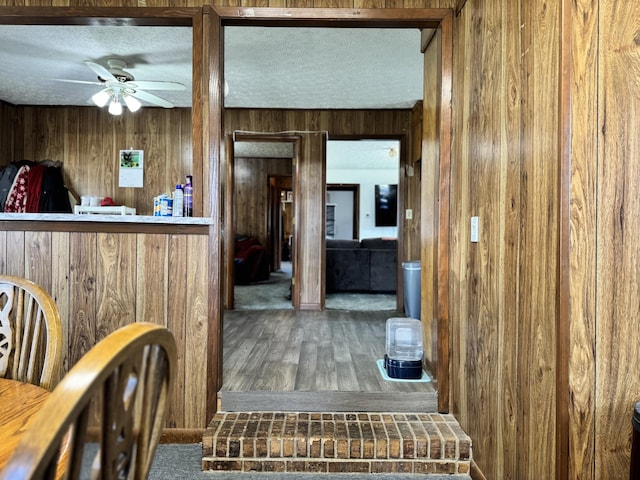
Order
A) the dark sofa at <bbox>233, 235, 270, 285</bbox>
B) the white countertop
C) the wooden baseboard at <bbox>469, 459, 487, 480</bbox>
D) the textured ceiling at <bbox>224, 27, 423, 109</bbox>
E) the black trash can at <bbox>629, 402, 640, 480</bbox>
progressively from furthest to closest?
the dark sofa at <bbox>233, 235, 270, 285</bbox> → the textured ceiling at <bbox>224, 27, 423, 109</bbox> → the white countertop → the wooden baseboard at <bbox>469, 459, 487, 480</bbox> → the black trash can at <bbox>629, 402, 640, 480</bbox>

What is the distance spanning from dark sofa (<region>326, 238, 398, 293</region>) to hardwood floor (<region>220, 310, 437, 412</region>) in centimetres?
204

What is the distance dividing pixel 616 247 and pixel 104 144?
5486 mm

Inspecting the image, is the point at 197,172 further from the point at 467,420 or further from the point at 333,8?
the point at 467,420

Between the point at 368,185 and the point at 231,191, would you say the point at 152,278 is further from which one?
the point at 368,185

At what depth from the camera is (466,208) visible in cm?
203

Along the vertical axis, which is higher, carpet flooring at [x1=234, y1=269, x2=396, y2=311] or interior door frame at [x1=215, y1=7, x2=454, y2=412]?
interior door frame at [x1=215, y1=7, x2=454, y2=412]

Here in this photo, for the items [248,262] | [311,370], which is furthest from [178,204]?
[248,262]

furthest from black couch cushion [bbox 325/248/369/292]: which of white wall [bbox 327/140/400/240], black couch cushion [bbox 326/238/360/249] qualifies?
white wall [bbox 327/140/400/240]

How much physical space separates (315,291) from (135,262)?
2.92 meters

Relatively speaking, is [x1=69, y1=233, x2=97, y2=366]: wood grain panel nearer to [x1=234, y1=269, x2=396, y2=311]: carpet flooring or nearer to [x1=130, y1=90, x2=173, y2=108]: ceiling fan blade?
[x1=130, y1=90, x2=173, y2=108]: ceiling fan blade

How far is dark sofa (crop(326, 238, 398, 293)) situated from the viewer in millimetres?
6102

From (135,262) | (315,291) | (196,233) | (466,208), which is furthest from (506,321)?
(315,291)

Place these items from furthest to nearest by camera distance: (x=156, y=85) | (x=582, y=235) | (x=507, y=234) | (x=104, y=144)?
(x=104, y=144), (x=156, y=85), (x=507, y=234), (x=582, y=235)

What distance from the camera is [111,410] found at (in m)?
0.47
